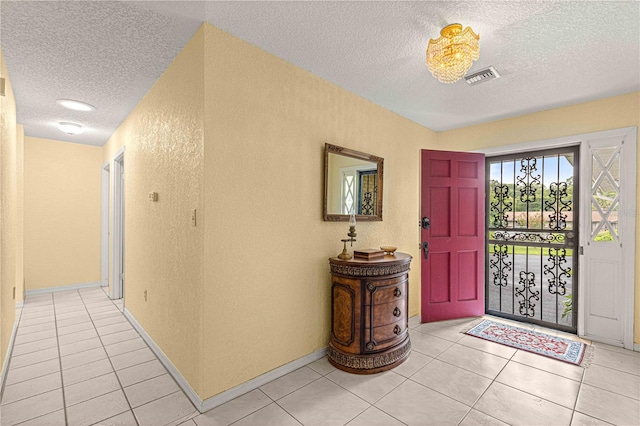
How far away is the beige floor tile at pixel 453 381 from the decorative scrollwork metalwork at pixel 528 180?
8.02ft

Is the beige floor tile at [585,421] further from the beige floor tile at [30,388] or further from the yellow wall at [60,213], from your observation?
the yellow wall at [60,213]

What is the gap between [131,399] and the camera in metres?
2.14

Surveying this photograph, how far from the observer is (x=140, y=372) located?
2.51m

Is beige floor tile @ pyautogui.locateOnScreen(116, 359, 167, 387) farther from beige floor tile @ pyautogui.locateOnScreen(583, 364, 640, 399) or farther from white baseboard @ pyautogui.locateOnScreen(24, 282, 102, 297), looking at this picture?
white baseboard @ pyautogui.locateOnScreen(24, 282, 102, 297)

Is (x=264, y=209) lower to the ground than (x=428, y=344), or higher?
higher

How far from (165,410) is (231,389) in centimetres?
45

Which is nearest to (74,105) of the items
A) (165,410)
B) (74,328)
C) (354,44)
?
(74,328)

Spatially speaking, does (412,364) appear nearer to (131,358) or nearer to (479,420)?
(479,420)

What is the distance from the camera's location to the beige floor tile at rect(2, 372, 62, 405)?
2152 millimetres

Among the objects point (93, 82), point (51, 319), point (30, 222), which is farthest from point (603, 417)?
point (30, 222)

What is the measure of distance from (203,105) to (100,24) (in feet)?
3.01

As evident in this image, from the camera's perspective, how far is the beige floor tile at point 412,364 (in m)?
2.54

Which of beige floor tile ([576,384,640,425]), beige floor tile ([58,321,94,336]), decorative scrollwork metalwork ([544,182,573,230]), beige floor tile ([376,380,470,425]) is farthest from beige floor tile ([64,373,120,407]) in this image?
decorative scrollwork metalwork ([544,182,573,230])

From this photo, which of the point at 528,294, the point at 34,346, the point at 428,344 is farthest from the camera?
the point at 528,294
